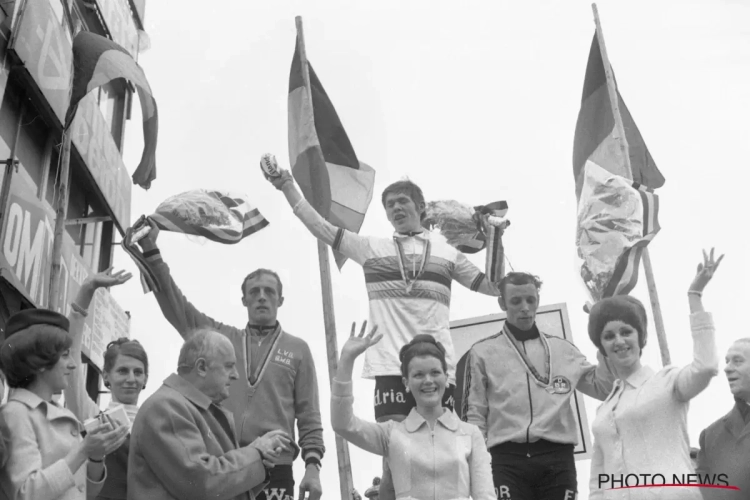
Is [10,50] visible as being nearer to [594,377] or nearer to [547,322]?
[547,322]

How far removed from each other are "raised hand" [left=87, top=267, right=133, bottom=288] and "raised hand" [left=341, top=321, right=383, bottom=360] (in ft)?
4.32

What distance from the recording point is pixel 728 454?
168 inches

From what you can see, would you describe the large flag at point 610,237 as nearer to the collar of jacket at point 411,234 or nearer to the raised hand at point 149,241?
the collar of jacket at point 411,234

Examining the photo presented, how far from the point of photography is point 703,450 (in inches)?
175

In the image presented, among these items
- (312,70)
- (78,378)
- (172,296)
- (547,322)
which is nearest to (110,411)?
(78,378)

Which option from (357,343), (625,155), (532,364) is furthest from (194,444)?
(625,155)

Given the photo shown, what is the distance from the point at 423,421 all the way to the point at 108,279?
1.83 m

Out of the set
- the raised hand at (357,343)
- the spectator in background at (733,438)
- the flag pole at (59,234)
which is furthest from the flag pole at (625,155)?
the flag pole at (59,234)

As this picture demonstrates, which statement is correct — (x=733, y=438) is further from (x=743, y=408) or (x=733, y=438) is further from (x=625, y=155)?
(x=625, y=155)

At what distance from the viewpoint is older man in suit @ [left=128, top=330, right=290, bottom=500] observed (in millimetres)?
3672

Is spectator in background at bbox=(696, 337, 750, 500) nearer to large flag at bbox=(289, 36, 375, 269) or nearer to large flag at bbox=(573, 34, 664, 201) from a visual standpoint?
large flag at bbox=(289, 36, 375, 269)

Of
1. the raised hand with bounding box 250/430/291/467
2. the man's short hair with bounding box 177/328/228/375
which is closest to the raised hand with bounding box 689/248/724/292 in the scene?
the raised hand with bounding box 250/430/291/467

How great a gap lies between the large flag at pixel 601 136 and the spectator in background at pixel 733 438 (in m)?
5.21

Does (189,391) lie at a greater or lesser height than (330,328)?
lesser
